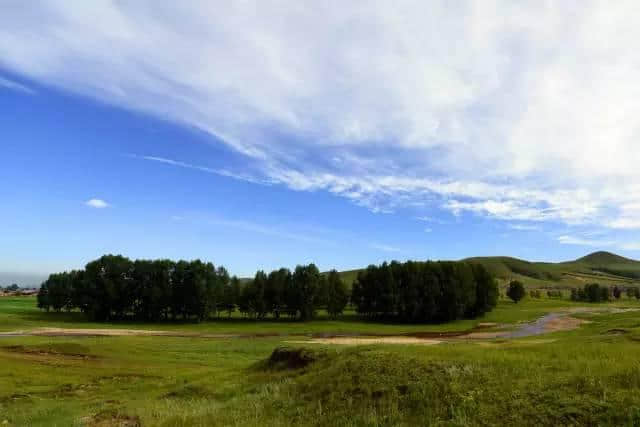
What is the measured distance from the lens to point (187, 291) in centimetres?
9919

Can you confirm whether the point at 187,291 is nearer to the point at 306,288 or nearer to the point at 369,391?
the point at 306,288

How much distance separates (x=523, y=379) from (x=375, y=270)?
10033 cm

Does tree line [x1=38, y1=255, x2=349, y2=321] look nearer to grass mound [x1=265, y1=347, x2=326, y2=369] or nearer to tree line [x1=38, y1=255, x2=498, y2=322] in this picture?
tree line [x1=38, y1=255, x2=498, y2=322]

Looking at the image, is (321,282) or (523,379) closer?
(523,379)

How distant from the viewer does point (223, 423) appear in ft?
42.4

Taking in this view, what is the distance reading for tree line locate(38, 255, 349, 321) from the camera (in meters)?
99.0

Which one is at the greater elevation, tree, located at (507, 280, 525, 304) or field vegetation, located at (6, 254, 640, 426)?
tree, located at (507, 280, 525, 304)

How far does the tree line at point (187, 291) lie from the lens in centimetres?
9900

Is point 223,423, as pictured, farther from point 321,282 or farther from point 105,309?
point 105,309

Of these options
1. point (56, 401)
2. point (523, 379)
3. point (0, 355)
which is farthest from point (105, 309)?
point (523, 379)

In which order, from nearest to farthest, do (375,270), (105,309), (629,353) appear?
(629,353)
(105,309)
(375,270)

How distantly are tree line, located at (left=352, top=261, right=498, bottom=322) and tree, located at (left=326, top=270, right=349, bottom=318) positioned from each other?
5.99 meters

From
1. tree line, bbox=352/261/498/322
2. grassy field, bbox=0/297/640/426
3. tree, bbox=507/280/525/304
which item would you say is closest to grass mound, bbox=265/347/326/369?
grassy field, bbox=0/297/640/426

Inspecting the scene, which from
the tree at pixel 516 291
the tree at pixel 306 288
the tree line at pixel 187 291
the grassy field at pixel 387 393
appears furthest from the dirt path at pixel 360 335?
the tree at pixel 516 291
